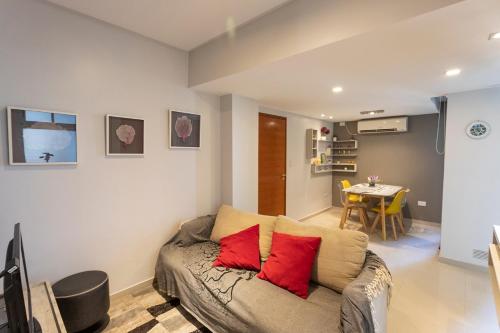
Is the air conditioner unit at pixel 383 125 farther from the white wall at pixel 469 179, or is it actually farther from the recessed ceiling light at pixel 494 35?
the recessed ceiling light at pixel 494 35

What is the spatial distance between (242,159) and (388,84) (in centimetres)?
192

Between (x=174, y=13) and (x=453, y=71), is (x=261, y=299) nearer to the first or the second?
(x=174, y=13)

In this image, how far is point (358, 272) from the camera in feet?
5.90

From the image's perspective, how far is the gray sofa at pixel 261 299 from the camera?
143cm

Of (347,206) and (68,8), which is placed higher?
(68,8)

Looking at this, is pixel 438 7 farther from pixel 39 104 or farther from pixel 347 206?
pixel 347 206

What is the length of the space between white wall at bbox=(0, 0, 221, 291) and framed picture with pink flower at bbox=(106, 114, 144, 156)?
65mm

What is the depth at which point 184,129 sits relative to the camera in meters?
2.85

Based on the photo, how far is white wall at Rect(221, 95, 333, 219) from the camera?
3168 millimetres

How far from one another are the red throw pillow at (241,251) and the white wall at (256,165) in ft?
2.68

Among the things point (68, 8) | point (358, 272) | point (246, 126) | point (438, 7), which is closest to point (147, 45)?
point (68, 8)

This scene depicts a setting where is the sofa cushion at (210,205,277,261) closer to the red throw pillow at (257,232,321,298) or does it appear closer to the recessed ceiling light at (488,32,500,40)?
the red throw pillow at (257,232,321,298)

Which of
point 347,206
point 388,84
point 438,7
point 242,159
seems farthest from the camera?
point 347,206

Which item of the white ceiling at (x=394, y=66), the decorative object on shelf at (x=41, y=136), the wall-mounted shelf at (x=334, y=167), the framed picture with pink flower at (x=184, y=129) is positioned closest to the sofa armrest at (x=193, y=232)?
the framed picture with pink flower at (x=184, y=129)
